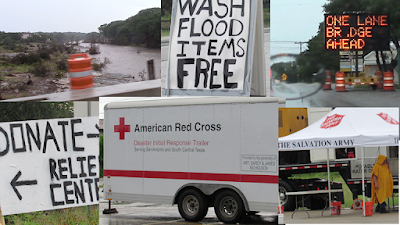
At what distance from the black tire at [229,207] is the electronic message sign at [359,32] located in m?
4.74

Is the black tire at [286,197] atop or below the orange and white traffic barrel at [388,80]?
below

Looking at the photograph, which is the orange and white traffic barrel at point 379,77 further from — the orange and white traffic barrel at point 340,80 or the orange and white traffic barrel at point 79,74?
the orange and white traffic barrel at point 79,74

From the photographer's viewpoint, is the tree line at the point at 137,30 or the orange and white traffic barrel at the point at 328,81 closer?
the tree line at the point at 137,30

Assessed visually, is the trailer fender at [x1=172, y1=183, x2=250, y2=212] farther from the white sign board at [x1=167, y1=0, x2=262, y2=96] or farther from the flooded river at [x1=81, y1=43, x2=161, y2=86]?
the flooded river at [x1=81, y1=43, x2=161, y2=86]

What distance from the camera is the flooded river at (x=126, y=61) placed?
10.8m

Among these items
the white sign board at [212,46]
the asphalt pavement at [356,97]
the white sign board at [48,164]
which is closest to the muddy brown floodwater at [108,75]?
the white sign board at [48,164]

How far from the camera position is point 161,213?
12.4m

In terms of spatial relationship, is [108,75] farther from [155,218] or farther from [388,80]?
[388,80]

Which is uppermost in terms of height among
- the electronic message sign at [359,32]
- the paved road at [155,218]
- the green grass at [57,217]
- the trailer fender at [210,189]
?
the electronic message sign at [359,32]

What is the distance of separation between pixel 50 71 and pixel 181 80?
369 cm

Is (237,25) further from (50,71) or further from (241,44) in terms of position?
(50,71)

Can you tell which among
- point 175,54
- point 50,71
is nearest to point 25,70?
point 50,71

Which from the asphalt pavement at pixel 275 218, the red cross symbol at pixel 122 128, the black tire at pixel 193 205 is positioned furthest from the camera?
the red cross symbol at pixel 122 128

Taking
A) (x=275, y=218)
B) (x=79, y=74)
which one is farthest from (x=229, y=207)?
(x=79, y=74)
